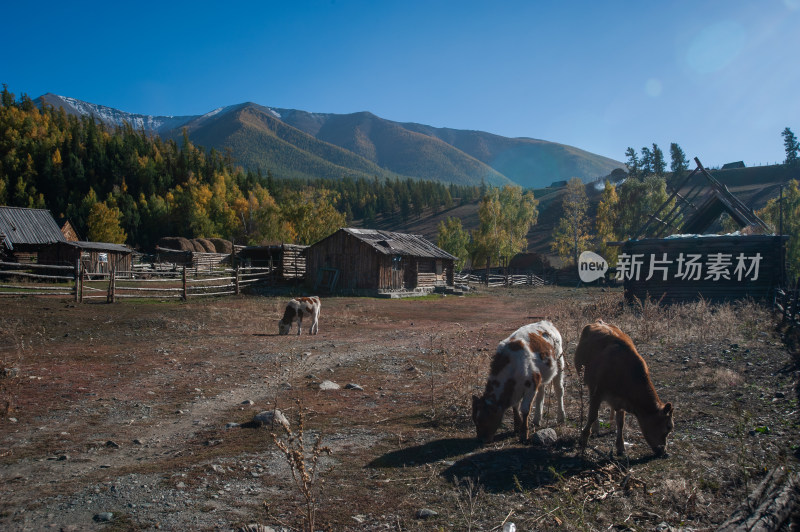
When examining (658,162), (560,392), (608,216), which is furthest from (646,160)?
(560,392)

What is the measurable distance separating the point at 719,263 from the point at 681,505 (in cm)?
2063

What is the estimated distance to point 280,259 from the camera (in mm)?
35625

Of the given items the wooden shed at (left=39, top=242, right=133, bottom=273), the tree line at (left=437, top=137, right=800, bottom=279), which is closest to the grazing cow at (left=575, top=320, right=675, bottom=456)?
the tree line at (left=437, top=137, right=800, bottom=279)

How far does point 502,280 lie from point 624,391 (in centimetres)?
4758

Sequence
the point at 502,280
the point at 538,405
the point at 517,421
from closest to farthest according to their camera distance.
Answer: the point at 517,421, the point at 538,405, the point at 502,280

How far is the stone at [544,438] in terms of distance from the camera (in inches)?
224

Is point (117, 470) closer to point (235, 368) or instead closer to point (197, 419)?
point (197, 419)

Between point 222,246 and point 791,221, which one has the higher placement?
point 791,221

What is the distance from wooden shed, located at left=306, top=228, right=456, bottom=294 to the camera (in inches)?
1280

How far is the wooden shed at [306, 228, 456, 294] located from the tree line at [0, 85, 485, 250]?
25173 millimetres

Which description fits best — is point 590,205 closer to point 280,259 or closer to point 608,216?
point 608,216

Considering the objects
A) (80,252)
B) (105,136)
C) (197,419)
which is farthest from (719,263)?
(105,136)

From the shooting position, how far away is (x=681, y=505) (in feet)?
13.5

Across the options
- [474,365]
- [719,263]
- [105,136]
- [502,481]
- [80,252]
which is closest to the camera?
[502,481]
